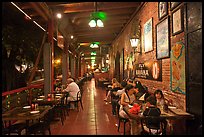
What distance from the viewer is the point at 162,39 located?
502 centimetres

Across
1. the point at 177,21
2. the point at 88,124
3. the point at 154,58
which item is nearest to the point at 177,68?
the point at 177,21

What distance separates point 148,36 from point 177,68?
233 centimetres

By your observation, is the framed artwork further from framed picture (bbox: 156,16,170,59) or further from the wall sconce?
the wall sconce

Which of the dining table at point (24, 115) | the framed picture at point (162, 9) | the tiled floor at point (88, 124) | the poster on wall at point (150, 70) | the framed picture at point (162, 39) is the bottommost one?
the tiled floor at point (88, 124)

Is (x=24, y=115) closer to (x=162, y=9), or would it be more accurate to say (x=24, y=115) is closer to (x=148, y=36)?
(x=162, y=9)

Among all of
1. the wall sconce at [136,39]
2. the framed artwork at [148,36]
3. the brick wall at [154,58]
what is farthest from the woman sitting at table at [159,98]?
the wall sconce at [136,39]

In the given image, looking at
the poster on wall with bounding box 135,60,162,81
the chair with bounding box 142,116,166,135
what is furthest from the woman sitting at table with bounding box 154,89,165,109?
the poster on wall with bounding box 135,60,162,81

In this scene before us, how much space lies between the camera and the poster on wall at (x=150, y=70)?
17.5 ft

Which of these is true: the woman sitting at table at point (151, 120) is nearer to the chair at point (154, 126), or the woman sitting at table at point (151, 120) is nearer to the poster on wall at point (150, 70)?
the chair at point (154, 126)

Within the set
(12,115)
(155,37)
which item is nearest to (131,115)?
(12,115)

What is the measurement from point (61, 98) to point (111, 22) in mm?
5513

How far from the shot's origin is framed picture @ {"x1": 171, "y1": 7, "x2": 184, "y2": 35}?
3.99 metres

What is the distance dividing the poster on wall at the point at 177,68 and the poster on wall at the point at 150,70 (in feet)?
2.54

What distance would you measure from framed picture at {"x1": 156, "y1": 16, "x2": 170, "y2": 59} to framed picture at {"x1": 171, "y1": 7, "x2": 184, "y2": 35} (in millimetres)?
286
